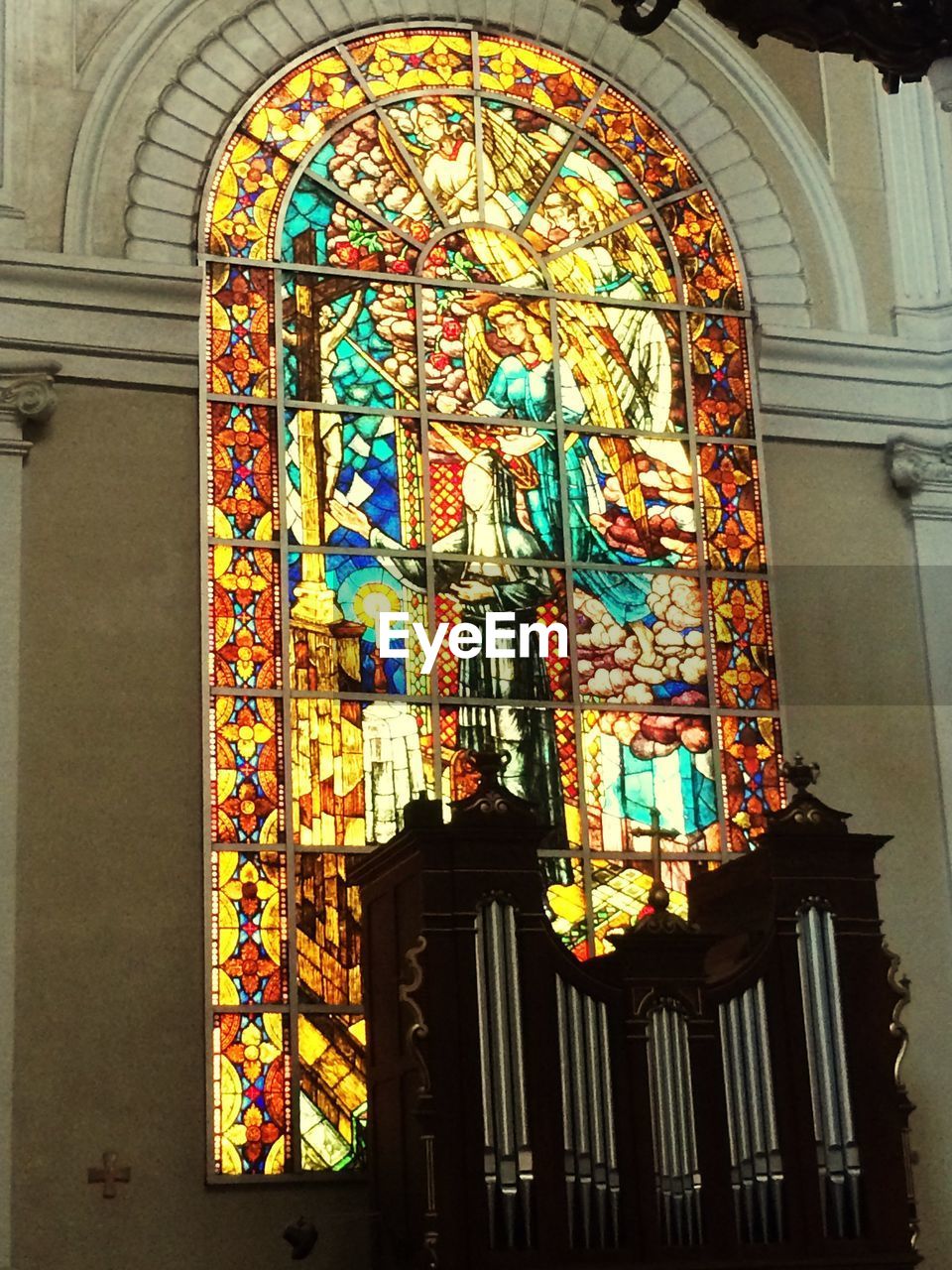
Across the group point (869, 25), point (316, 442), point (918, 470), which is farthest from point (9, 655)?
point (869, 25)

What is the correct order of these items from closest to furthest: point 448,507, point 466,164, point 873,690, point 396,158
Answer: point 448,507 → point 873,690 → point 396,158 → point 466,164

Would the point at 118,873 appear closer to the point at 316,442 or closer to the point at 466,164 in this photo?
the point at 316,442

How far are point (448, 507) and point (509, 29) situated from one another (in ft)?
8.28

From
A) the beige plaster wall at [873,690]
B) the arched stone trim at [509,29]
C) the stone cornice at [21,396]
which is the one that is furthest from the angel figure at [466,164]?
the stone cornice at [21,396]

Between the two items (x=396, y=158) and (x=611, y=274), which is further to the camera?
(x=611, y=274)

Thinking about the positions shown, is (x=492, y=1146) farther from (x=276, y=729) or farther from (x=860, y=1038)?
(x=276, y=729)

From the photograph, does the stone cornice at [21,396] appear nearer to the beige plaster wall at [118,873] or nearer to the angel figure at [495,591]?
the beige plaster wall at [118,873]

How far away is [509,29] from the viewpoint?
1020cm

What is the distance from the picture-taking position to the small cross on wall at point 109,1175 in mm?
7898

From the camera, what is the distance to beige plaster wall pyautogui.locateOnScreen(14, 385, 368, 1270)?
793cm

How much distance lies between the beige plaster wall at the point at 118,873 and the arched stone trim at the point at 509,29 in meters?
0.97

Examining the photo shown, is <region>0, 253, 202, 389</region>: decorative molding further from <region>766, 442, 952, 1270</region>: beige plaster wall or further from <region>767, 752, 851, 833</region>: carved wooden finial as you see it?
<region>767, 752, 851, 833</region>: carved wooden finial

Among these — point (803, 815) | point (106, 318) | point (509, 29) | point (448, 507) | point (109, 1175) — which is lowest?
point (109, 1175)

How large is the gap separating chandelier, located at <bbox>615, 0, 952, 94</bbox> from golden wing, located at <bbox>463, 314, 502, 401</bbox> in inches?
257
